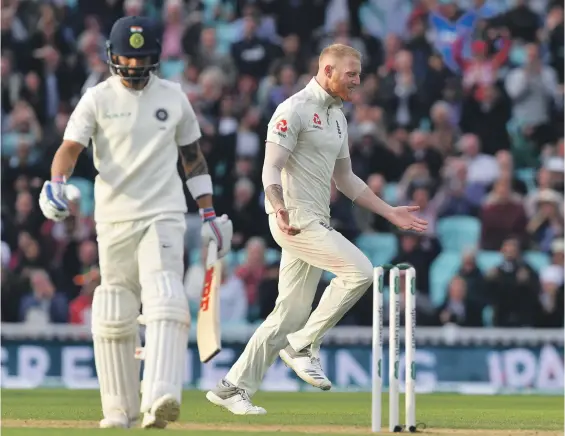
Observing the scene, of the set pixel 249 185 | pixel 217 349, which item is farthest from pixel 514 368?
pixel 217 349

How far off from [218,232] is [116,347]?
0.93m

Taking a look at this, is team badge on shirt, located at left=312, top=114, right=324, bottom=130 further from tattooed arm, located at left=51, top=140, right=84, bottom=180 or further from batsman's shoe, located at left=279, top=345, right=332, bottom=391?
tattooed arm, located at left=51, top=140, right=84, bottom=180

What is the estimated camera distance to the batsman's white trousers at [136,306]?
9180 millimetres

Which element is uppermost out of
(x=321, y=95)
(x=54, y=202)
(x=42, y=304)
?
(x=321, y=95)

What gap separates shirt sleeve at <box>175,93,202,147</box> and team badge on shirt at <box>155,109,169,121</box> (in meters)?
0.13

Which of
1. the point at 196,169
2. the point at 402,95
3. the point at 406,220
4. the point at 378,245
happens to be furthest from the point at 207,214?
the point at 402,95

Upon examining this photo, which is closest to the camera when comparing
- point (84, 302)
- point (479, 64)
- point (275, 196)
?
point (275, 196)

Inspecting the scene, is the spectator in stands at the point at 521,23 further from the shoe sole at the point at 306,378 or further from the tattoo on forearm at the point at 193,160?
the tattoo on forearm at the point at 193,160

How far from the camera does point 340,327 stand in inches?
679

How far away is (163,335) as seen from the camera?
9.17 m

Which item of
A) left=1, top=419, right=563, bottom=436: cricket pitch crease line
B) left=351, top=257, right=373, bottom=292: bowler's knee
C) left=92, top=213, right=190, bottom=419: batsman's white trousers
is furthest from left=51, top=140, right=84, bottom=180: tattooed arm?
left=351, top=257, right=373, bottom=292: bowler's knee

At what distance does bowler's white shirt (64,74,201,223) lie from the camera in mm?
9367

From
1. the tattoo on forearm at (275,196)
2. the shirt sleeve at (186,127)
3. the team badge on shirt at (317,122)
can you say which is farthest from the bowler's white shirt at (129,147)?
the team badge on shirt at (317,122)

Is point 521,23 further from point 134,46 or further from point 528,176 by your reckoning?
point 134,46
